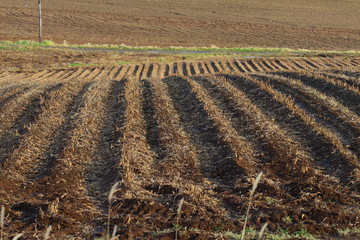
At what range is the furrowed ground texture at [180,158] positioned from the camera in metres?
7.51

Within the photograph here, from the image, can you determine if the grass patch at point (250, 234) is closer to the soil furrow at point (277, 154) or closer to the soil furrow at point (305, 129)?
the soil furrow at point (277, 154)

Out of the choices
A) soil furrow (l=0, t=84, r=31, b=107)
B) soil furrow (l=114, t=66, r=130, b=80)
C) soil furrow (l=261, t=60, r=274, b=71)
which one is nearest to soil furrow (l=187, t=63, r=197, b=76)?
soil furrow (l=114, t=66, r=130, b=80)

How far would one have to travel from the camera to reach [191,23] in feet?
203

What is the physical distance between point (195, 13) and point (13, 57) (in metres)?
42.0

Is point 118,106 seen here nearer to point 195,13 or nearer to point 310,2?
point 195,13

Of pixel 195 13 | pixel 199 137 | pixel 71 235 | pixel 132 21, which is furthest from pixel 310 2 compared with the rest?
pixel 71 235

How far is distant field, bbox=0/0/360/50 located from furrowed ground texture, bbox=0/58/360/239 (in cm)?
3098

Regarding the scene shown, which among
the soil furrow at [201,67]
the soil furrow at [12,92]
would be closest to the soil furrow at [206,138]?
the soil furrow at [12,92]

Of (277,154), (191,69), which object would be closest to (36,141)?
(277,154)

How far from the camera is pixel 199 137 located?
39.2 feet

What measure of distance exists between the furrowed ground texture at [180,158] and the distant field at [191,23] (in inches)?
1220

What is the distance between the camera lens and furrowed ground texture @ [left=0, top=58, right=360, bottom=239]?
296 inches

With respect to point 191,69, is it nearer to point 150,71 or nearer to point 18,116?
point 150,71

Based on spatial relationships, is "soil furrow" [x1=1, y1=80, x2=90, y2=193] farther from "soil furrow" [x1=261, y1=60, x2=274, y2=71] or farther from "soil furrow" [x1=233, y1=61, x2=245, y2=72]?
"soil furrow" [x1=261, y1=60, x2=274, y2=71]
